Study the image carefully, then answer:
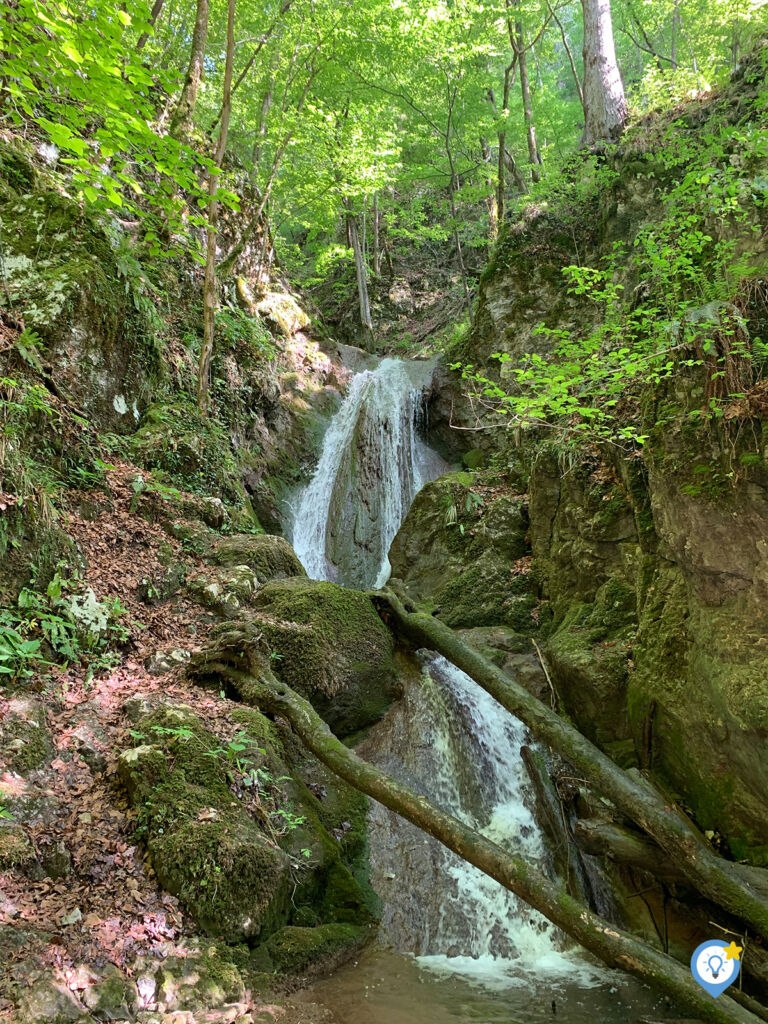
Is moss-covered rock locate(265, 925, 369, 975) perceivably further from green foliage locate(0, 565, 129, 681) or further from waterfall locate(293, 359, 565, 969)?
green foliage locate(0, 565, 129, 681)

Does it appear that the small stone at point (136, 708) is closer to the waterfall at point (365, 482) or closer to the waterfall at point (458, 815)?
the waterfall at point (458, 815)

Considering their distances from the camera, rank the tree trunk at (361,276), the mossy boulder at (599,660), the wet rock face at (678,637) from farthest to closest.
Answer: the tree trunk at (361,276) → the mossy boulder at (599,660) → the wet rock face at (678,637)

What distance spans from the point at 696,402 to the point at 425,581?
5801 mm

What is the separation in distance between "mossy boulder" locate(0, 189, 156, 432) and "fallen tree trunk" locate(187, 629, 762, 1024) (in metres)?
4.18

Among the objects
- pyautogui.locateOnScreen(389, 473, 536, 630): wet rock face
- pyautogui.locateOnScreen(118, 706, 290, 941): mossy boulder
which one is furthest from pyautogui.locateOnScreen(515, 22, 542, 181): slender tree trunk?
pyautogui.locateOnScreen(118, 706, 290, 941): mossy boulder

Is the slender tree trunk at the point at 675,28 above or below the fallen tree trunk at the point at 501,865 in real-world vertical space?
above

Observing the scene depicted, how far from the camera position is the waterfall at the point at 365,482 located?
11.4 metres

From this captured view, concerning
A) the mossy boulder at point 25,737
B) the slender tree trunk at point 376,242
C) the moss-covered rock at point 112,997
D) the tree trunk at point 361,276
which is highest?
the slender tree trunk at point 376,242

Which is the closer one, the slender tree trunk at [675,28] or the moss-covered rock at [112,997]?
the moss-covered rock at [112,997]

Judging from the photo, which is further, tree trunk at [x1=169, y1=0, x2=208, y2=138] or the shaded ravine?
tree trunk at [x1=169, y1=0, x2=208, y2=138]

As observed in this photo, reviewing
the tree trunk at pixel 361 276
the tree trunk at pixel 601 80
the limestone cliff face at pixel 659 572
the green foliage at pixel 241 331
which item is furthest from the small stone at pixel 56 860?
→ the tree trunk at pixel 361 276

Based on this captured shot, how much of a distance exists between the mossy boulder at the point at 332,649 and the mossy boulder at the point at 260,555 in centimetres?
50

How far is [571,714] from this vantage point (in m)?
5.94

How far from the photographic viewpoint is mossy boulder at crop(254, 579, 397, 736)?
5.83 m
